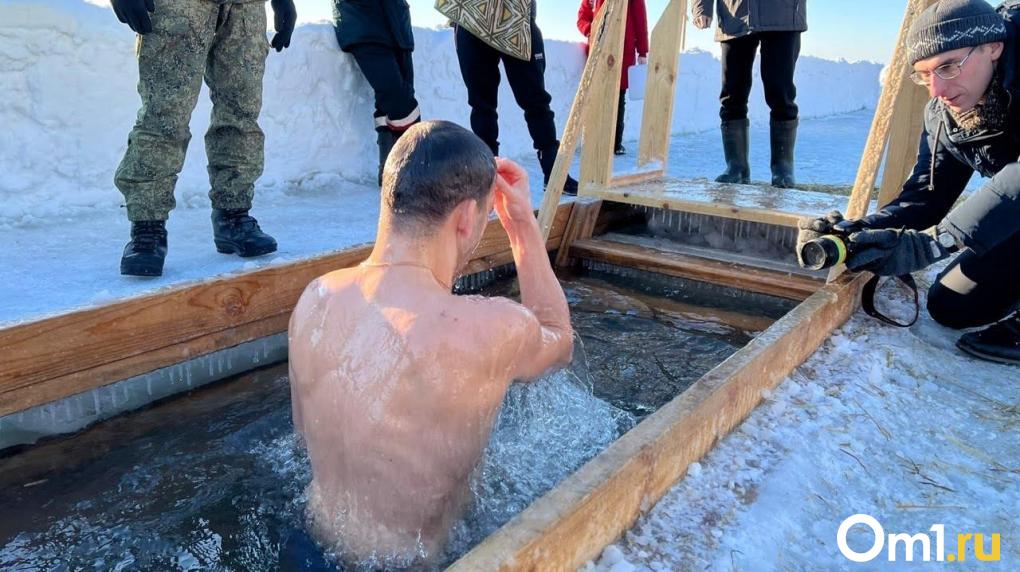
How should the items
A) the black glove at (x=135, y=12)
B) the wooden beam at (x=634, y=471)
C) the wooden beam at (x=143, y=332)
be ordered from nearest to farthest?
the wooden beam at (x=634, y=471), the wooden beam at (x=143, y=332), the black glove at (x=135, y=12)

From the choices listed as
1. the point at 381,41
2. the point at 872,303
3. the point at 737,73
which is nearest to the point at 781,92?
the point at 737,73

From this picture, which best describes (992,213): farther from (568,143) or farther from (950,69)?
(568,143)

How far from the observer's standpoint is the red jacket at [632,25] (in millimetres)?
7633

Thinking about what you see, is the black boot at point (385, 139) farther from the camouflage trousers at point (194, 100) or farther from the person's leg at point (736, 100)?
the person's leg at point (736, 100)

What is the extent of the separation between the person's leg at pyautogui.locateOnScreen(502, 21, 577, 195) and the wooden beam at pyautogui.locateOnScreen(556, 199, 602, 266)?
0.31 metres

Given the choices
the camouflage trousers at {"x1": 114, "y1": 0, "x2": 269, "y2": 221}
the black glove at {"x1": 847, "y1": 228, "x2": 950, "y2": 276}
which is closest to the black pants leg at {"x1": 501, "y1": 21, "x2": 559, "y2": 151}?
the camouflage trousers at {"x1": 114, "y1": 0, "x2": 269, "y2": 221}

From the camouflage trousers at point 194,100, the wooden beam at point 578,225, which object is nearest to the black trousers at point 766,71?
the wooden beam at point 578,225

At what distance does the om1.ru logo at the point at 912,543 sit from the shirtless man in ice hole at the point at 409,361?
30.5 inches

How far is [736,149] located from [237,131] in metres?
3.36

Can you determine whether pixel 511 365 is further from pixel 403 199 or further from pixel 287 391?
pixel 287 391

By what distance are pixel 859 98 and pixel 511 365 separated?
74.0 ft

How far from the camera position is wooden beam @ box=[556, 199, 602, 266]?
443 cm

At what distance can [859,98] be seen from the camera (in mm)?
21078

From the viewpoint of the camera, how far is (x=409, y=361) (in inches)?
54.5
